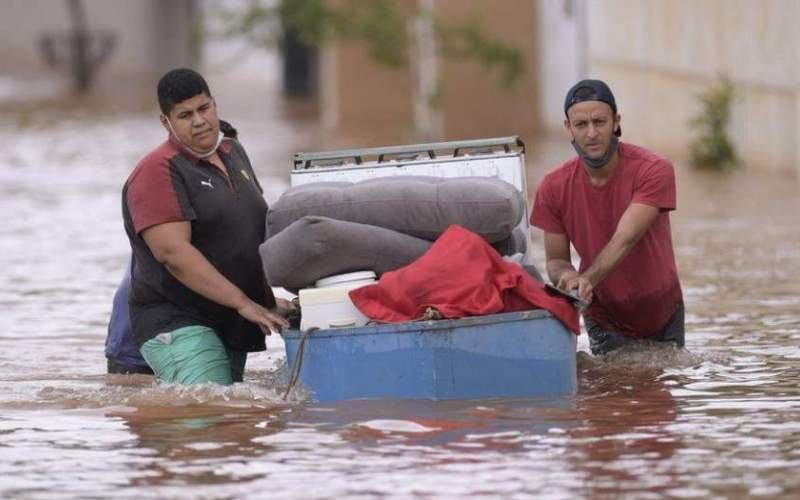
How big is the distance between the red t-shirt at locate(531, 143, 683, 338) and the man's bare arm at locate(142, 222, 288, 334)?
1.36 metres

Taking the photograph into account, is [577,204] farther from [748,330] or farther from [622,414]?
[748,330]

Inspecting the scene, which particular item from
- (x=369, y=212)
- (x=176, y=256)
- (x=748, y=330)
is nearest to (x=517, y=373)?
(x=369, y=212)

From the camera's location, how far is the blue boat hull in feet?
23.6

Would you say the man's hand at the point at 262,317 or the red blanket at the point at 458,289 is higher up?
the red blanket at the point at 458,289

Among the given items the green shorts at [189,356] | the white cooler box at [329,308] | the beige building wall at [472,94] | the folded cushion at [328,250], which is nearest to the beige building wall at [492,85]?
the beige building wall at [472,94]

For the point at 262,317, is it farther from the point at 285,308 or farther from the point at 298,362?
the point at 285,308

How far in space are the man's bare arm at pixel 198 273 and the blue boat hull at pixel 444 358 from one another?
0.15 meters

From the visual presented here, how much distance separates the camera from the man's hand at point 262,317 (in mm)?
7527

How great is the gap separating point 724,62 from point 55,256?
27.3 feet

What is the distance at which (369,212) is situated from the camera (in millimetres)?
7641

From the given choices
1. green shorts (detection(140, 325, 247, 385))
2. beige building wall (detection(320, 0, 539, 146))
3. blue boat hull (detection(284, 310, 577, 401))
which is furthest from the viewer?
beige building wall (detection(320, 0, 539, 146))

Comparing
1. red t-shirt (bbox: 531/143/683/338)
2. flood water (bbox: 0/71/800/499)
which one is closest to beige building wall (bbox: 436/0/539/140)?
flood water (bbox: 0/71/800/499)

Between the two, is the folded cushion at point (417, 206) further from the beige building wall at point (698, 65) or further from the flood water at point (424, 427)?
the beige building wall at point (698, 65)

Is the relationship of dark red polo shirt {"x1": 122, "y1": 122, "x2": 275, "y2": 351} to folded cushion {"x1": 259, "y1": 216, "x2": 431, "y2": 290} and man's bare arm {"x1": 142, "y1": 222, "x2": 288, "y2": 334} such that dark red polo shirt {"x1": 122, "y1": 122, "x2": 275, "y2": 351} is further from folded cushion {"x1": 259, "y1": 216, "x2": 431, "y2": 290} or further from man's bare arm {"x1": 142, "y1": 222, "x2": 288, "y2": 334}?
folded cushion {"x1": 259, "y1": 216, "x2": 431, "y2": 290}
